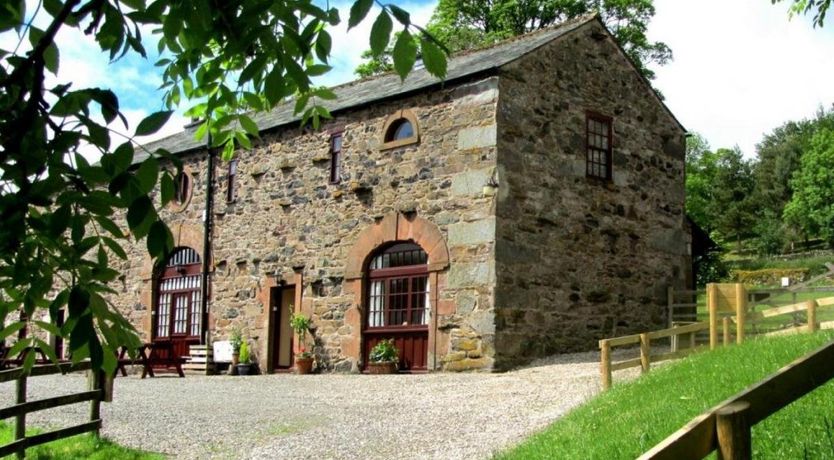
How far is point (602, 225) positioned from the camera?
1733cm

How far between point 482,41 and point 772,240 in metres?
33.9

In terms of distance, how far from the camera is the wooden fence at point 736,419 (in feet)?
9.59

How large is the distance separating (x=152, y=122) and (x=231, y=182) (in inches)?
719

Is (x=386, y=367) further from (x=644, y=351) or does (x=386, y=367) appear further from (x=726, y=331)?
(x=726, y=331)

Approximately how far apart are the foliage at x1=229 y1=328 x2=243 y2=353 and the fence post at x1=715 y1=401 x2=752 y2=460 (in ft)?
57.2

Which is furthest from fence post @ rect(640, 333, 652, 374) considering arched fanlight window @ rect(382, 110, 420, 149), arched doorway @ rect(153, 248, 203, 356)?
arched doorway @ rect(153, 248, 203, 356)

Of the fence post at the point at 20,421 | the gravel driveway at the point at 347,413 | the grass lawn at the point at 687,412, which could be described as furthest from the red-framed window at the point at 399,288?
the fence post at the point at 20,421

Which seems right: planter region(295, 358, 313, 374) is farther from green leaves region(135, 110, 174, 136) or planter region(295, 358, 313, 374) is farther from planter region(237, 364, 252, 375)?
green leaves region(135, 110, 174, 136)

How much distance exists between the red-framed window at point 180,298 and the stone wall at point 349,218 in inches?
15.8

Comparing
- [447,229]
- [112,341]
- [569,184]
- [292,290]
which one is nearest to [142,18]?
[112,341]

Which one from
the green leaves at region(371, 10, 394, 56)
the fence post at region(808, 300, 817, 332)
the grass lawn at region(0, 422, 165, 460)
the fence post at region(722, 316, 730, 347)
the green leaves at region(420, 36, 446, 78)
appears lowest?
the grass lawn at region(0, 422, 165, 460)

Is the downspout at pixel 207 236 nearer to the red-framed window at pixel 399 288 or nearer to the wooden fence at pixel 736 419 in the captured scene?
the red-framed window at pixel 399 288

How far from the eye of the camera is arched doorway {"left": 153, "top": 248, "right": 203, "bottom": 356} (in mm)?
21344

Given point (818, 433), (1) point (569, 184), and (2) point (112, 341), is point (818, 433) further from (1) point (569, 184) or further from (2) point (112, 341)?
(1) point (569, 184)
